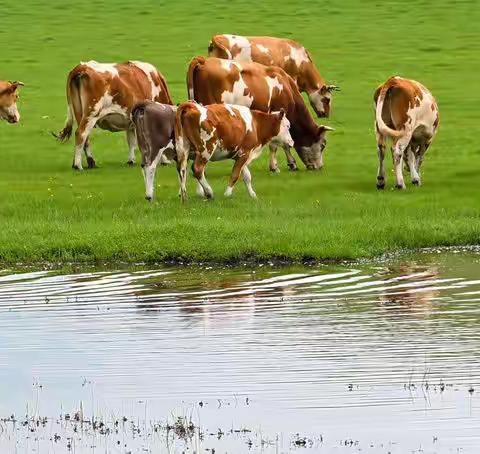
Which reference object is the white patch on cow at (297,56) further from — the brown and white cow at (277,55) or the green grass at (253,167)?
the green grass at (253,167)

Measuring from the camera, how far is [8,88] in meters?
26.1

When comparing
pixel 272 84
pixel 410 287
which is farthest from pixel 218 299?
pixel 272 84

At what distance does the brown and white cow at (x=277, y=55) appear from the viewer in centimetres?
2839

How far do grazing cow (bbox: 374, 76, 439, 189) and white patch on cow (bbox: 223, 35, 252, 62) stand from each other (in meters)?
6.00

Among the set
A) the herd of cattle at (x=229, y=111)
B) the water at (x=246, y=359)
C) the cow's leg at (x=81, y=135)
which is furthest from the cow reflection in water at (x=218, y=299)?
the cow's leg at (x=81, y=135)

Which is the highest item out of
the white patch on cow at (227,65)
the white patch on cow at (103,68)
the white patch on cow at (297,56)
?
the white patch on cow at (227,65)

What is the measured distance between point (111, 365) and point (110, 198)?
9.63 meters

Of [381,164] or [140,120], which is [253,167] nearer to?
[381,164]

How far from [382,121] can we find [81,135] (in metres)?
4.65

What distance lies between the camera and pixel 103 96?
24500 millimetres

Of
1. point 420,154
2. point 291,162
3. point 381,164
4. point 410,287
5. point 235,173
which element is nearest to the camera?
point 410,287

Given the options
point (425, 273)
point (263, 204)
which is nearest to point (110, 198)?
point (263, 204)

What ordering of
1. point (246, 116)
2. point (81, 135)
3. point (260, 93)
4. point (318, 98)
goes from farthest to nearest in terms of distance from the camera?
point (318, 98), point (260, 93), point (81, 135), point (246, 116)

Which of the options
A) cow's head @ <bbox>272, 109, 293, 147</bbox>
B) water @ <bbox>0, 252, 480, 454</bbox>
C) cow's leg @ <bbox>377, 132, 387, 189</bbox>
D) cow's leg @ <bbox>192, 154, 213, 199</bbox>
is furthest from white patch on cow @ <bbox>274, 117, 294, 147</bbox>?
water @ <bbox>0, 252, 480, 454</bbox>
